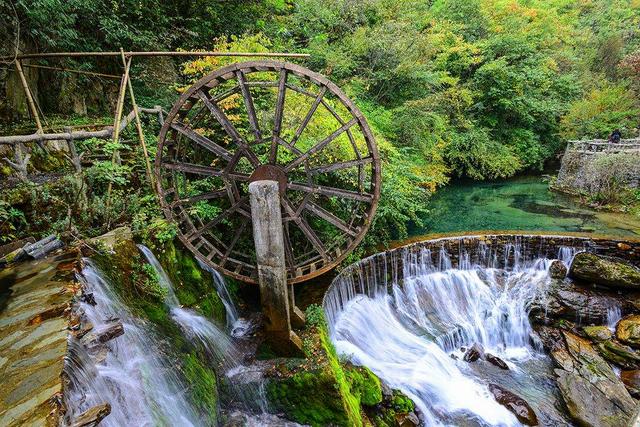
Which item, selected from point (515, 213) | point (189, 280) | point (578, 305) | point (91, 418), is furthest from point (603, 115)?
point (91, 418)

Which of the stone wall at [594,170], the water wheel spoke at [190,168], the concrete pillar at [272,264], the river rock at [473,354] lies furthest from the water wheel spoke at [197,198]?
the stone wall at [594,170]

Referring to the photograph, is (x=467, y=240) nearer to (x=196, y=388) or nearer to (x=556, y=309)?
(x=556, y=309)

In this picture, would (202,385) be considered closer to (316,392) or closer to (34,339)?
(316,392)

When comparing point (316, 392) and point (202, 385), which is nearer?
point (202, 385)

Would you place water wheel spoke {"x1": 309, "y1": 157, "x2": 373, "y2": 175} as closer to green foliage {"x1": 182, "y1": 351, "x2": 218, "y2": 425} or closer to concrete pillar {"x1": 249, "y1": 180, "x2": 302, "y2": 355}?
concrete pillar {"x1": 249, "y1": 180, "x2": 302, "y2": 355}

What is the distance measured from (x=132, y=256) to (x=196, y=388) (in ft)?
6.55

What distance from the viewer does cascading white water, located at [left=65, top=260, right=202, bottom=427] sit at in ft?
9.57

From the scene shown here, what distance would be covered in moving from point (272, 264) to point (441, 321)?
5.49 m

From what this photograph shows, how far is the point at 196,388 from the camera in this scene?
4348 millimetres

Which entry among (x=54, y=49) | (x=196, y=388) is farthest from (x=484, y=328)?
(x=54, y=49)

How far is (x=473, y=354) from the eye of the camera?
7816 millimetres

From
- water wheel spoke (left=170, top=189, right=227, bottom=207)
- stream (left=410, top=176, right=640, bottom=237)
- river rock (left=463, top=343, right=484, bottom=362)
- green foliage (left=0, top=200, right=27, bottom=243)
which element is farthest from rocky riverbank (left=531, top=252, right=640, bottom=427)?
green foliage (left=0, top=200, right=27, bottom=243)

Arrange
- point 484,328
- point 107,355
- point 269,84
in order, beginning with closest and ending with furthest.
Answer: point 107,355
point 269,84
point 484,328

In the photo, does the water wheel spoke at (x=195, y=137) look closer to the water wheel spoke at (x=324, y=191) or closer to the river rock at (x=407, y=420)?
the water wheel spoke at (x=324, y=191)
